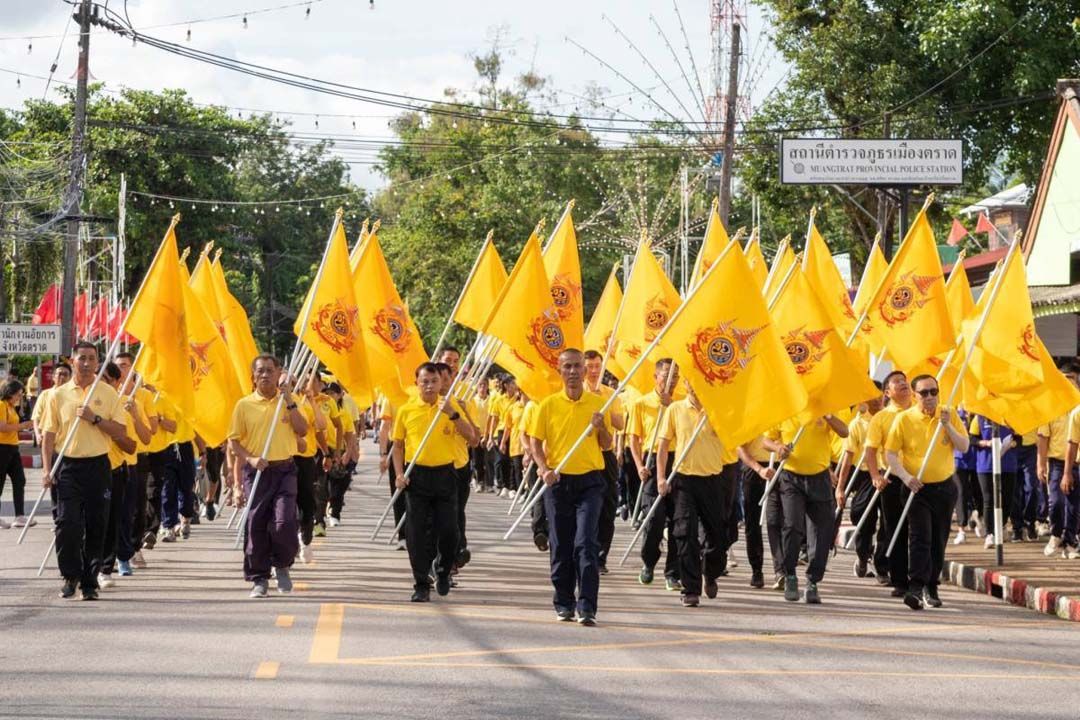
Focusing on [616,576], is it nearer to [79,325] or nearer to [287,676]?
[287,676]

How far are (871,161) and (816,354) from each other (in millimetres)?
15849

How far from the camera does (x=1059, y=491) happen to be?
17.7m

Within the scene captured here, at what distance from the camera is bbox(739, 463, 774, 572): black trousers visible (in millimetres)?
14930

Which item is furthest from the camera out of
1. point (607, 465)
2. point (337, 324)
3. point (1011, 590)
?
point (337, 324)

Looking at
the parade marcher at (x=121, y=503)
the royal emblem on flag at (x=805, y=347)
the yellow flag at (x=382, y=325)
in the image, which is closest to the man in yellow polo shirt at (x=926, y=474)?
the royal emblem on flag at (x=805, y=347)

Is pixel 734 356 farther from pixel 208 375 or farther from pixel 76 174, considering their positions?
pixel 76 174

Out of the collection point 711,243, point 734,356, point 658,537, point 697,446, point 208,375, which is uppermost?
point 711,243

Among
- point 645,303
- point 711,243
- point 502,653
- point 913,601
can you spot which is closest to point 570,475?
point 502,653

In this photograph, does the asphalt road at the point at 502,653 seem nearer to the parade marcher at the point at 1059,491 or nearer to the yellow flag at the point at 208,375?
the yellow flag at the point at 208,375

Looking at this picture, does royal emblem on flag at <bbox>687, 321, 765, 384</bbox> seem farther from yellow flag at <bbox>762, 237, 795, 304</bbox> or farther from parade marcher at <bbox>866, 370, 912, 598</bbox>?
yellow flag at <bbox>762, 237, 795, 304</bbox>

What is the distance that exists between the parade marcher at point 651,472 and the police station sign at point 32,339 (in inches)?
801

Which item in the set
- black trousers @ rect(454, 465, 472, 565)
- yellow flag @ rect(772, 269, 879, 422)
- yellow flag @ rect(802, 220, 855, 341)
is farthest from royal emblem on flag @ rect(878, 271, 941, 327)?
black trousers @ rect(454, 465, 472, 565)

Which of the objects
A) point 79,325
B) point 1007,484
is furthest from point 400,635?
point 79,325

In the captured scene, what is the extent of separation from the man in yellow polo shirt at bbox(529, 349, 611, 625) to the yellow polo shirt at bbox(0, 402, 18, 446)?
31.3 ft
